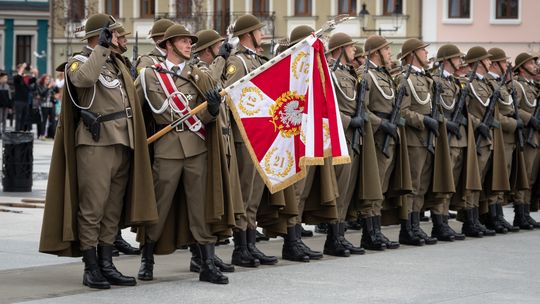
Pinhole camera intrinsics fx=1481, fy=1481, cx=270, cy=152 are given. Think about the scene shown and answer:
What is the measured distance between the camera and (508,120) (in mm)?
16781

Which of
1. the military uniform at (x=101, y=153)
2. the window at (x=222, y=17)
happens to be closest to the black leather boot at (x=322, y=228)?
the military uniform at (x=101, y=153)

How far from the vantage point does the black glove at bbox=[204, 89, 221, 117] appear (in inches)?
446

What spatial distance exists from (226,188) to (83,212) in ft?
3.89

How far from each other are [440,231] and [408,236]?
697 millimetres

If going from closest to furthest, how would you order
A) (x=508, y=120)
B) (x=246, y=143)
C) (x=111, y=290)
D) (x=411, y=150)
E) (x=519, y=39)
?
(x=111, y=290) → (x=246, y=143) → (x=411, y=150) → (x=508, y=120) → (x=519, y=39)

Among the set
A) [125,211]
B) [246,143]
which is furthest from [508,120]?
[125,211]

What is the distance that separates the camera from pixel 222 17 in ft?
208

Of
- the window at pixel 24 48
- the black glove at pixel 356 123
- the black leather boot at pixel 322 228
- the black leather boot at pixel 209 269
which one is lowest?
the black leather boot at pixel 322 228

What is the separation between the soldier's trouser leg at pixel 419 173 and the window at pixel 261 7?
157 feet

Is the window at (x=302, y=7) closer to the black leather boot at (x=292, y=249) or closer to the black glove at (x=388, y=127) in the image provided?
the black glove at (x=388, y=127)

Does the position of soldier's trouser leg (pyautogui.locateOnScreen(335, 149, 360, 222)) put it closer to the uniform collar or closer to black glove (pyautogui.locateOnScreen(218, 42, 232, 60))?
black glove (pyautogui.locateOnScreen(218, 42, 232, 60))

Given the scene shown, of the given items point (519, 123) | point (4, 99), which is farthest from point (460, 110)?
point (4, 99)

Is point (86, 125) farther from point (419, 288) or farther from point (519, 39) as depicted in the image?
point (519, 39)

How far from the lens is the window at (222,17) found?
63.2m
